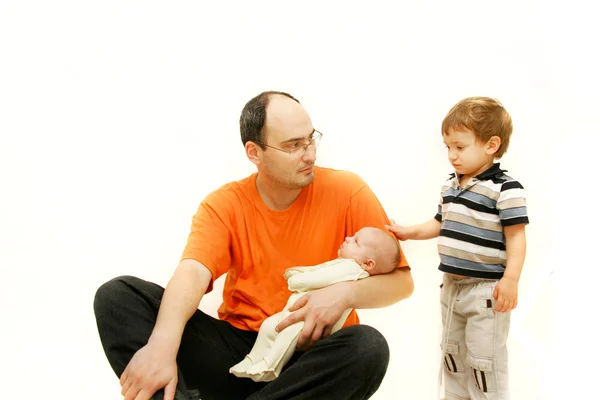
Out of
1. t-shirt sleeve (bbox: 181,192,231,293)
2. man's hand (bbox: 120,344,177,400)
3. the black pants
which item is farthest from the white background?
man's hand (bbox: 120,344,177,400)

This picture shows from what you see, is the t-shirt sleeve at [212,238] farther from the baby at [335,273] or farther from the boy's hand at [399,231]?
the boy's hand at [399,231]

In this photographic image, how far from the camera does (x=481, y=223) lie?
1.59 m

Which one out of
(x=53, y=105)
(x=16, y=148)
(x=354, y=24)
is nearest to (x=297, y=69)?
(x=354, y=24)

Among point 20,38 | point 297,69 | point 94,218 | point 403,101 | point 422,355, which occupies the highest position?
point 20,38

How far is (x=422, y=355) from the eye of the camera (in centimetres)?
229

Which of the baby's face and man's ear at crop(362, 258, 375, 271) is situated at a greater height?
the baby's face

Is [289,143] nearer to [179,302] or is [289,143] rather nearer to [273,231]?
[273,231]

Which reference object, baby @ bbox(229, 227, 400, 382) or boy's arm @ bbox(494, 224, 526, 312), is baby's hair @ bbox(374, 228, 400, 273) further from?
boy's arm @ bbox(494, 224, 526, 312)

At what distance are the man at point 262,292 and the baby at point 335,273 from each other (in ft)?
0.12

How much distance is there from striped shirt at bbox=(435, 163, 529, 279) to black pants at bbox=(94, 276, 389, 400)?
1.10ft

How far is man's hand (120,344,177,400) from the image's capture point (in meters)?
1.45

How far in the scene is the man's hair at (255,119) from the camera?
177 cm

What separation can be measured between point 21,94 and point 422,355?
196cm

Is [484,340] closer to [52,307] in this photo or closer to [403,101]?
[403,101]
